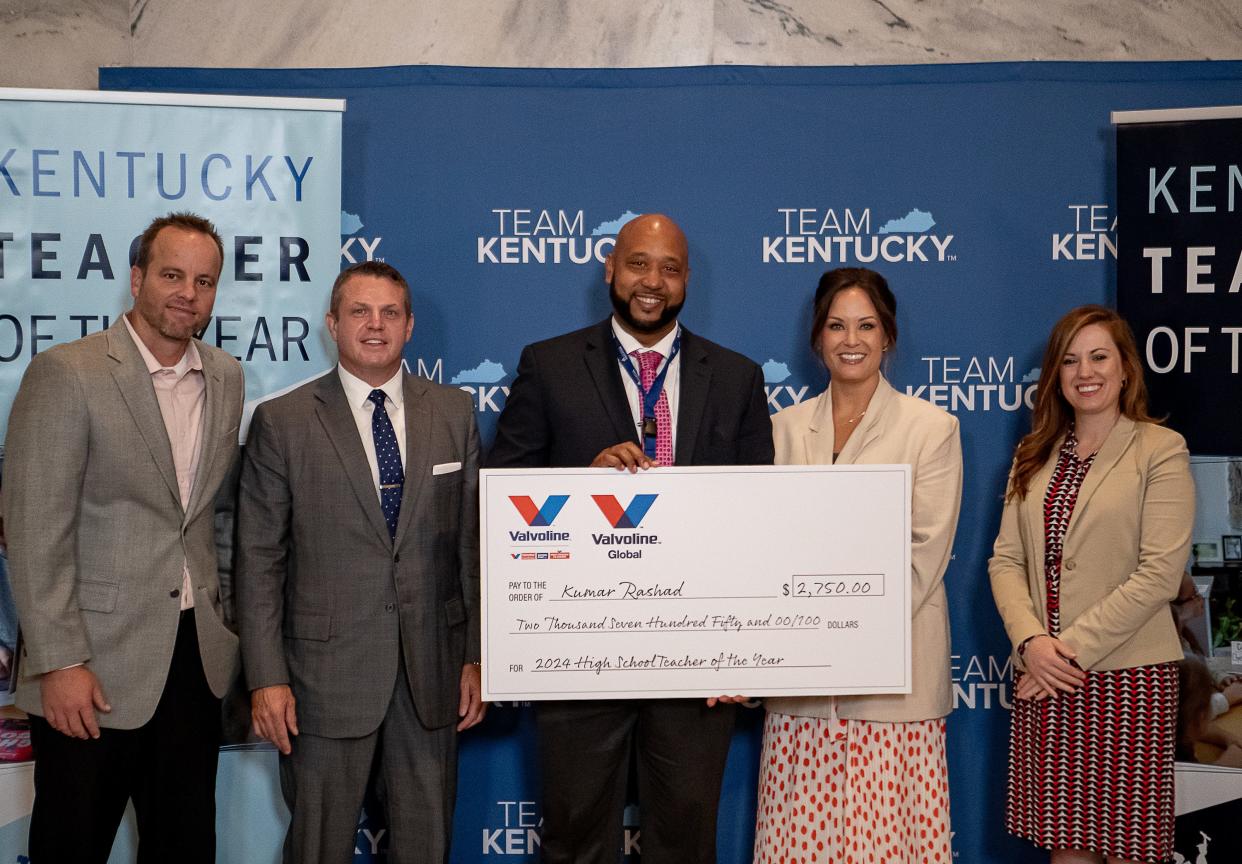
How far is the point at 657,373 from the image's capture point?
2.71 metres

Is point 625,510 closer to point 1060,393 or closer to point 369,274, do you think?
point 369,274

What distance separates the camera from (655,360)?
272cm

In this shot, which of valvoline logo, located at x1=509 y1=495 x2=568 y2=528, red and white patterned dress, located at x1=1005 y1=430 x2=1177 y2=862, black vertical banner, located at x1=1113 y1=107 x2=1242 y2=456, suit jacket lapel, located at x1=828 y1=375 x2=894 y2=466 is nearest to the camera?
valvoline logo, located at x1=509 y1=495 x2=568 y2=528

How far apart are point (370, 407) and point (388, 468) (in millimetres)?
173

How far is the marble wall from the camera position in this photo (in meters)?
3.44

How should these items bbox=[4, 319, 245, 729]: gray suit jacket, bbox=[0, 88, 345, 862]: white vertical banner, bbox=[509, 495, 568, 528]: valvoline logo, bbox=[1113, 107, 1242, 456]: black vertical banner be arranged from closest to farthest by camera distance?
bbox=[4, 319, 245, 729]: gray suit jacket < bbox=[509, 495, 568, 528]: valvoline logo < bbox=[0, 88, 345, 862]: white vertical banner < bbox=[1113, 107, 1242, 456]: black vertical banner

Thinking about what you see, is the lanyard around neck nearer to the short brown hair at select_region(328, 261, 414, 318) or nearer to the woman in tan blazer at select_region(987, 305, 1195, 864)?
the short brown hair at select_region(328, 261, 414, 318)

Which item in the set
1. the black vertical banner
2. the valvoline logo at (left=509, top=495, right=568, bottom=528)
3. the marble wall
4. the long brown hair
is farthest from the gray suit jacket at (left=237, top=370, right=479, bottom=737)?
the black vertical banner

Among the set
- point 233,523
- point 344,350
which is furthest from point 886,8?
point 233,523

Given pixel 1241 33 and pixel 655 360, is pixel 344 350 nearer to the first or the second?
pixel 655 360

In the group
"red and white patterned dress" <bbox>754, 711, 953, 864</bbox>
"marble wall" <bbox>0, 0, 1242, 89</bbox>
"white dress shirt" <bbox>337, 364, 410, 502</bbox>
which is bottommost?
"red and white patterned dress" <bbox>754, 711, 953, 864</bbox>

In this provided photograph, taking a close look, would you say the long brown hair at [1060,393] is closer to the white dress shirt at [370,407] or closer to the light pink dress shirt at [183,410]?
the white dress shirt at [370,407]

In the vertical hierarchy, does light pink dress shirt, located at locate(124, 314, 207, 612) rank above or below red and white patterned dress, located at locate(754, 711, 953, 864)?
above

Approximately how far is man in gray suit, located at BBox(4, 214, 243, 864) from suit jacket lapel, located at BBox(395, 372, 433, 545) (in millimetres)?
439
